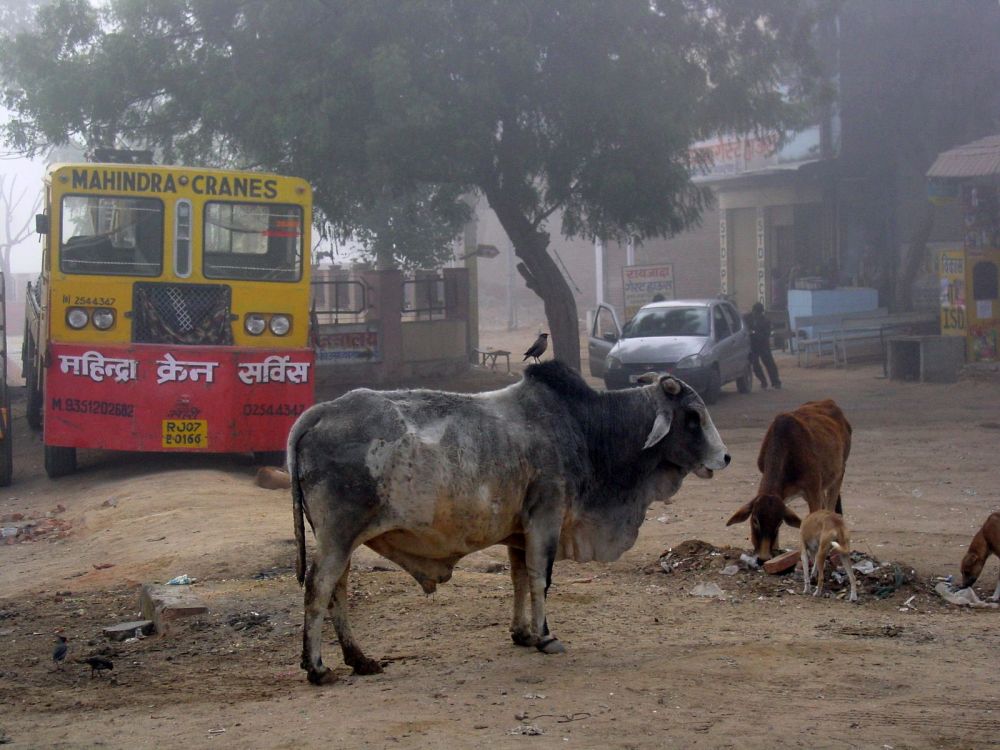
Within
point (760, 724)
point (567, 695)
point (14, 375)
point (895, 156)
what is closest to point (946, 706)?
point (760, 724)

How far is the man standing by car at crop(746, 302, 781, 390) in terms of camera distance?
2081 cm

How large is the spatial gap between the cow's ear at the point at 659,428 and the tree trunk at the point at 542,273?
42.4 ft

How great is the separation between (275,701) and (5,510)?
798cm

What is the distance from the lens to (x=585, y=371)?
2598 cm

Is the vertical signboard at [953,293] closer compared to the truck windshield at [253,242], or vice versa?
the truck windshield at [253,242]

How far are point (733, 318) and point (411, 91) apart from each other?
7460mm

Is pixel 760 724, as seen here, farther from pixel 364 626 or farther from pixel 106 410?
pixel 106 410

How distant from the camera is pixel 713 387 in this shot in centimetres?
→ 1878

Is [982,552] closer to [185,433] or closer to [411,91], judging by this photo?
[185,433]

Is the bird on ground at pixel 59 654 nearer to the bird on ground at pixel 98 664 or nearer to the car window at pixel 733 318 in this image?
the bird on ground at pixel 98 664

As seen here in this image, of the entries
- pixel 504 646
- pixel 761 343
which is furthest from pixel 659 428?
pixel 761 343

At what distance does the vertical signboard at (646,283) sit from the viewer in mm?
27781

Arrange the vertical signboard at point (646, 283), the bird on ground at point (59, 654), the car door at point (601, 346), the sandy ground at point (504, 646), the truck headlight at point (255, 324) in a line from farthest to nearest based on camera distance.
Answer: the vertical signboard at point (646, 283) < the car door at point (601, 346) < the truck headlight at point (255, 324) < the bird on ground at point (59, 654) < the sandy ground at point (504, 646)

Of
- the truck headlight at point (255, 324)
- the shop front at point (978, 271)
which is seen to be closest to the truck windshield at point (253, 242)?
the truck headlight at point (255, 324)
